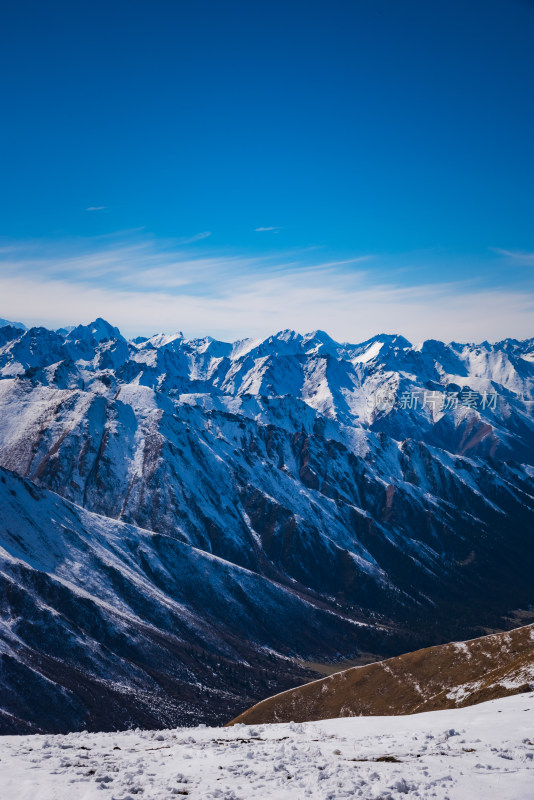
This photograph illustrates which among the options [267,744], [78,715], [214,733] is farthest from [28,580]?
[267,744]

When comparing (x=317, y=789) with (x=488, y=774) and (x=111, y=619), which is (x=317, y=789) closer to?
(x=488, y=774)

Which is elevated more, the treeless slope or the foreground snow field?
the foreground snow field

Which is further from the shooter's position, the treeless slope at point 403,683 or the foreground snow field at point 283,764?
the treeless slope at point 403,683

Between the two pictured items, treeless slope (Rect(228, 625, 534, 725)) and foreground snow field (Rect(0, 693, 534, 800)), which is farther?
treeless slope (Rect(228, 625, 534, 725))

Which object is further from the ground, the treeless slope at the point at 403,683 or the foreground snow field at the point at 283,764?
the foreground snow field at the point at 283,764

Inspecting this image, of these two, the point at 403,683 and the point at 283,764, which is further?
the point at 403,683
